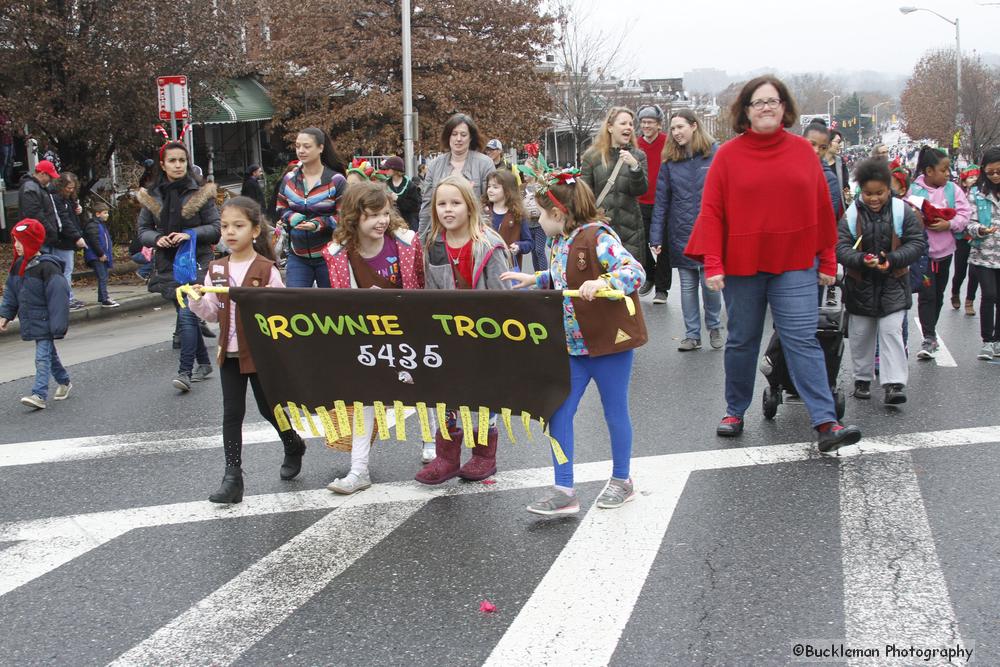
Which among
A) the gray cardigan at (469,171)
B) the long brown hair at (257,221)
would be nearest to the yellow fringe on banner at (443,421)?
the long brown hair at (257,221)

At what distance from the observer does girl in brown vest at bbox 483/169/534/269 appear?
8.40m

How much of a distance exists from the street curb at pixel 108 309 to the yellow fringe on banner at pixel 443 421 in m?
8.28

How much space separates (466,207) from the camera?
5250 mm

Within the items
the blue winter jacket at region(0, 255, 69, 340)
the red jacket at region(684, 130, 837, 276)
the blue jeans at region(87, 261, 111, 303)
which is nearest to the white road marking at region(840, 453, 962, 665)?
the red jacket at region(684, 130, 837, 276)

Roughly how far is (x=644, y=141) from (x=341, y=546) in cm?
681

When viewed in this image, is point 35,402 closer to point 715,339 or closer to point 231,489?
point 231,489

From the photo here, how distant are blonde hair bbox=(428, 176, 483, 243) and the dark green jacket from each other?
3.80 meters

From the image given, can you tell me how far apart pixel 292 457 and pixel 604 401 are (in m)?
1.90

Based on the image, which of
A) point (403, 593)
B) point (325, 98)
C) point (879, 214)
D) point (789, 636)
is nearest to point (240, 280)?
point (403, 593)

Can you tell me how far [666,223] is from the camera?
31.1 ft

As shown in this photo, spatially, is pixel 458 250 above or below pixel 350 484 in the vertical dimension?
above

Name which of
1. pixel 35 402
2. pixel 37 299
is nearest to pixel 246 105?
pixel 37 299

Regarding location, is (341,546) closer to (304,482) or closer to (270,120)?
Answer: (304,482)

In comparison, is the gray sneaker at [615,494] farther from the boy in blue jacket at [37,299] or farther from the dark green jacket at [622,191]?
the boy in blue jacket at [37,299]
